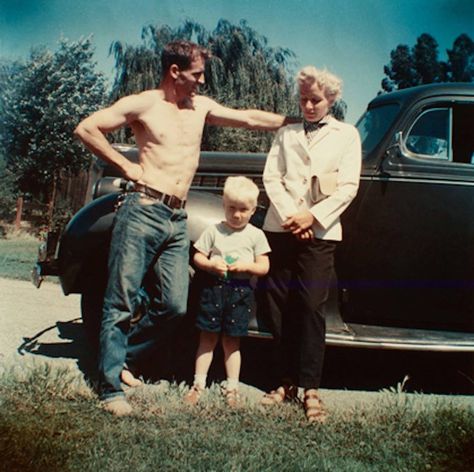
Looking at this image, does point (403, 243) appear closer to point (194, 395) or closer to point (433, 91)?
point (433, 91)

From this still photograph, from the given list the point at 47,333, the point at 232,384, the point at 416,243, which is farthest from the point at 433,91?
the point at 47,333

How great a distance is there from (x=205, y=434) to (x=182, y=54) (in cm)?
164

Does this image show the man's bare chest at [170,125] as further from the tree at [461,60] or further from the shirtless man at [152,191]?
the tree at [461,60]

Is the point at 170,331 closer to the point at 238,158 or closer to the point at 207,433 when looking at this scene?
the point at 207,433

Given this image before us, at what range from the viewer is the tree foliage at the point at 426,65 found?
2.79 meters

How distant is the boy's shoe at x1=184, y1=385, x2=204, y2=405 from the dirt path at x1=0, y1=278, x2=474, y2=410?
341 mm

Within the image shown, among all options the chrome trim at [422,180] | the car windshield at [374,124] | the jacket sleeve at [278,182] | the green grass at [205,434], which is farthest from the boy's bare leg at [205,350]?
the car windshield at [374,124]

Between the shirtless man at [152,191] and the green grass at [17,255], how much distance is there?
2014 millimetres

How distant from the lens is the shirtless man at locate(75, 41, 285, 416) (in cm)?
279

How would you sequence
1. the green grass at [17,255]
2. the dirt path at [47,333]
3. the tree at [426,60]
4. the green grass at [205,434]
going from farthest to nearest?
the green grass at [17,255] < the dirt path at [47,333] < the tree at [426,60] < the green grass at [205,434]

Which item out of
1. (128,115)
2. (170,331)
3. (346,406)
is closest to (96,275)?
(170,331)

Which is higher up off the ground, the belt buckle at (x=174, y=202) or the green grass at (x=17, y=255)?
the belt buckle at (x=174, y=202)

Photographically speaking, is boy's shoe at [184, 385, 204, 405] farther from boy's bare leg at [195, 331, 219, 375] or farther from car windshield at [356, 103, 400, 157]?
car windshield at [356, 103, 400, 157]

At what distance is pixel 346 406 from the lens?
3027 millimetres
